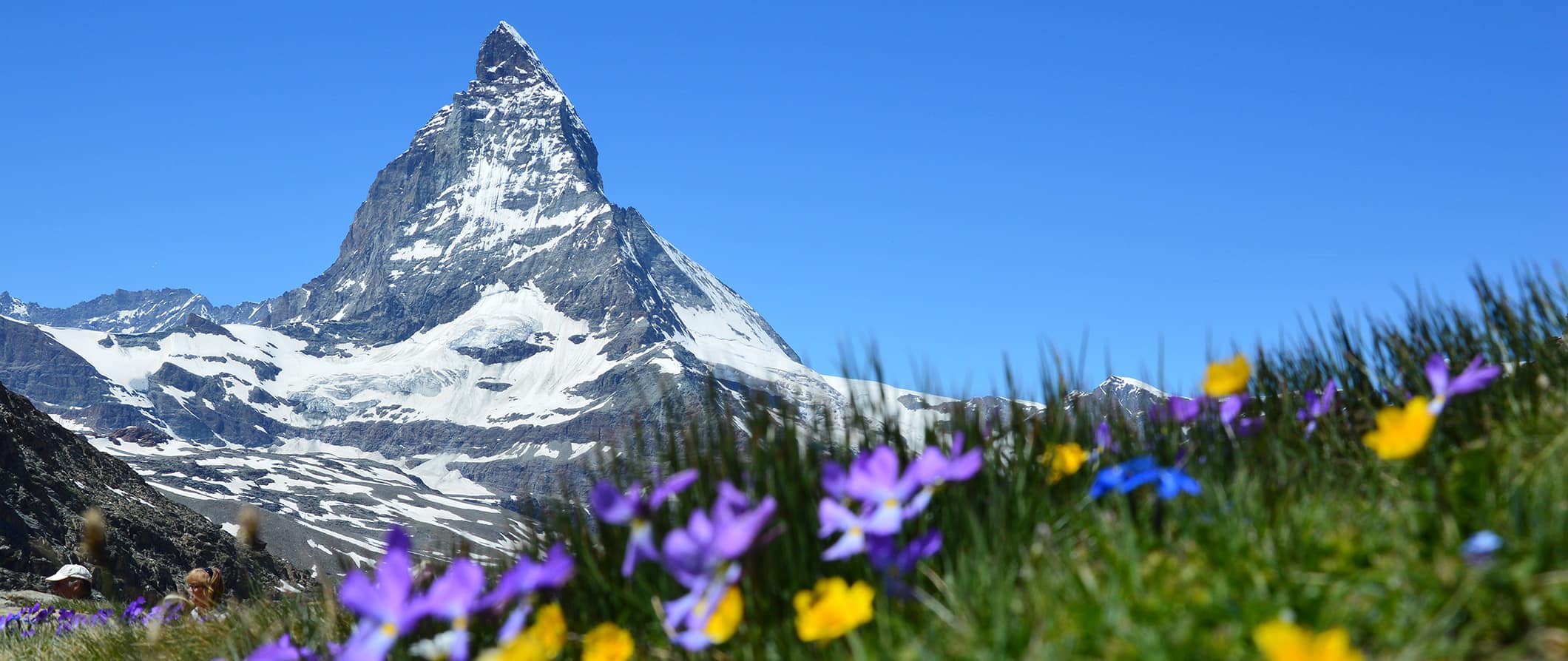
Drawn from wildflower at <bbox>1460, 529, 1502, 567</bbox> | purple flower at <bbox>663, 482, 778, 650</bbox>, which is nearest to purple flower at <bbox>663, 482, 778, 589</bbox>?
purple flower at <bbox>663, 482, 778, 650</bbox>

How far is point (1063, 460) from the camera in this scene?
276 centimetres

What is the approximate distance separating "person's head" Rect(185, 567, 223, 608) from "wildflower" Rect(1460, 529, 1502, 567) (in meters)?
5.97

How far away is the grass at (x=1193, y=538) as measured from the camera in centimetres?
172

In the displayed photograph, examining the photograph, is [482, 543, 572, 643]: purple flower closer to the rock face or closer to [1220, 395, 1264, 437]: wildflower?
[1220, 395, 1264, 437]: wildflower

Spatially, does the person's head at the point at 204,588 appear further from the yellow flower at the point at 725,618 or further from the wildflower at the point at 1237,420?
the wildflower at the point at 1237,420

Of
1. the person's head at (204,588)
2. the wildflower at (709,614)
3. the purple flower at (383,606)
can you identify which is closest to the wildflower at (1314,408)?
the wildflower at (709,614)

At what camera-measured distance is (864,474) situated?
2.22 m

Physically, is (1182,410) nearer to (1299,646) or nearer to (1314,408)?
(1314,408)

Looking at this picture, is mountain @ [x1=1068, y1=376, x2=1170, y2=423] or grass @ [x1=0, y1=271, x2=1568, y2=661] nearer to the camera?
grass @ [x1=0, y1=271, x2=1568, y2=661]

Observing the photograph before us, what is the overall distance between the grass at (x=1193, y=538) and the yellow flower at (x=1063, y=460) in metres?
0.05

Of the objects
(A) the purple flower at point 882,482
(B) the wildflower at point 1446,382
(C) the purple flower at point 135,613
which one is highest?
(B) the wildflower at point 1446,382

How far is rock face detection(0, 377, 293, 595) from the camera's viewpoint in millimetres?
12070

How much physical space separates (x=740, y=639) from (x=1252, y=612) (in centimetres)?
104

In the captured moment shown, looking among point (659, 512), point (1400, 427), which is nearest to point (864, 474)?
point (659, 512)
